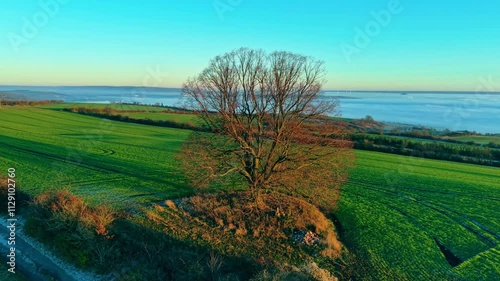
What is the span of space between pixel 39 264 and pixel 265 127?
15.6 metres

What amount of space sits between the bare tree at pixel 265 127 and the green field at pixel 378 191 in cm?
517

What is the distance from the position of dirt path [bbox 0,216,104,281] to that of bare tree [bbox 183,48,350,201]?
28.6 feet

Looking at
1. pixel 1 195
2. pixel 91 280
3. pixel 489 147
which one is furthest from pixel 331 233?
pixel 489 147

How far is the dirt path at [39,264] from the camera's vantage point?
15.2 meters

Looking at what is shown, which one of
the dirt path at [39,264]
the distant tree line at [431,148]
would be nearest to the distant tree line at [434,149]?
the distant tree line at [431,148]

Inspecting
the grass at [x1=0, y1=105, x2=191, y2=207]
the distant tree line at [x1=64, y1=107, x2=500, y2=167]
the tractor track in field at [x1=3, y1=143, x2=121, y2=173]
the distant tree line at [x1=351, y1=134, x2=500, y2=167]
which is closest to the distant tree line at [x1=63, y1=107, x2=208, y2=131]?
the grass at [x1=0, y1=105, x2=191, y2=207]

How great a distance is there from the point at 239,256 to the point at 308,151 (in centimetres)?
895

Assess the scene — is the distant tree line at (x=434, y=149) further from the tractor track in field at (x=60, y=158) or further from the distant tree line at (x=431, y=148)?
the tractor track in field at (x=60, y=158)

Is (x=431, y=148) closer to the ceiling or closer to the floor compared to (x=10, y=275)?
closer to the ceiling

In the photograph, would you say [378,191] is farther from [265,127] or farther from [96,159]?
[96,159]

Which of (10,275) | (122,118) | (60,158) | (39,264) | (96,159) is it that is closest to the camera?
(10,275)

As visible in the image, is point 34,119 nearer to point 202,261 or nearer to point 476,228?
point 202,261

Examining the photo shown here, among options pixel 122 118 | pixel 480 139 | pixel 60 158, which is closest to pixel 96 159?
pixel 60 158

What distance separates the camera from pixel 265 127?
2280 cm
